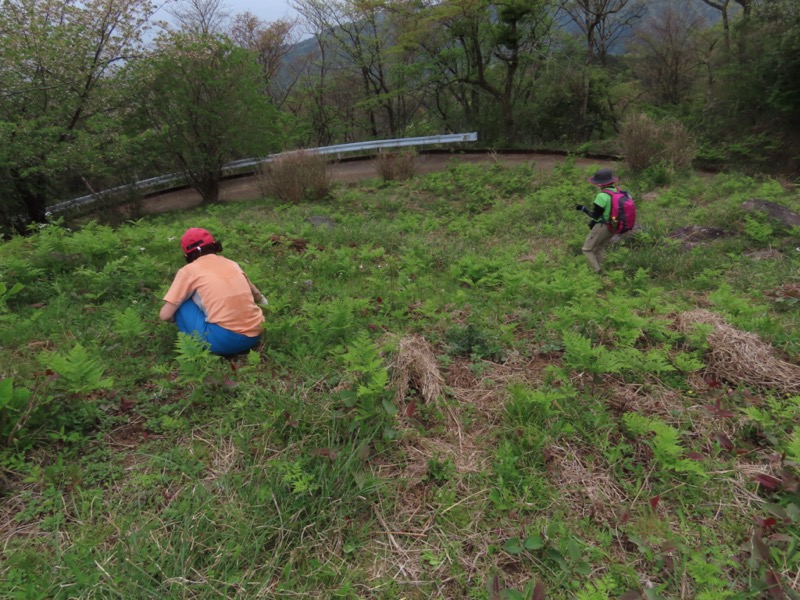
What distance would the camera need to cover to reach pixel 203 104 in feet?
43.7

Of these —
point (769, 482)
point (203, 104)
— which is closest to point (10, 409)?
point (769, 482)

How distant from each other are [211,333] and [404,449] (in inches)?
67.1

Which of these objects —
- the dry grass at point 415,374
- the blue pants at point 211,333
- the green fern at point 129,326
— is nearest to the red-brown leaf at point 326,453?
the dry grass at point 415,374

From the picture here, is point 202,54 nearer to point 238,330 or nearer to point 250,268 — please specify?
point 250,268

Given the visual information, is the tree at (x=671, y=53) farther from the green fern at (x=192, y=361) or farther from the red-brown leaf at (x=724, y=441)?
the green fern at (x=192, y=361)

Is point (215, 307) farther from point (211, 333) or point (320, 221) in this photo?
point (320, 221)

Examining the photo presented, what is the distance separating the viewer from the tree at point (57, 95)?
33.7ft

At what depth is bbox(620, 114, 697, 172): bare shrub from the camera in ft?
35.8

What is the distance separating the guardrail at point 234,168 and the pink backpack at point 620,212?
9.45 meters

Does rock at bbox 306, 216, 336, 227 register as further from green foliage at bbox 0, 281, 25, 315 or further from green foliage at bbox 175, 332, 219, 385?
green foliage at bbox 175, 332, 219, 385

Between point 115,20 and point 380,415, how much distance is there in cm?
1502

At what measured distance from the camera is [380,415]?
8.50 feet

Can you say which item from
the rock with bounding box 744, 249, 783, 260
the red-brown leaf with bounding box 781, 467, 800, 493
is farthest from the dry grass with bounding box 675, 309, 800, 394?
the rock with bounding box 744, 249, 783, 260

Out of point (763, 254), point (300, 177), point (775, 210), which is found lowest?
point (763, 254)
